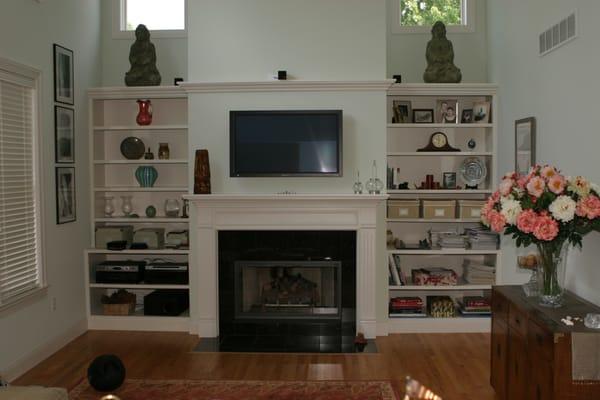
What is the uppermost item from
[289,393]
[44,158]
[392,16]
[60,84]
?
[392,16]

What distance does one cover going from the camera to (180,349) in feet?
16.2

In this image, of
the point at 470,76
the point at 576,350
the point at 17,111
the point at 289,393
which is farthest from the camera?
the point at 470,76

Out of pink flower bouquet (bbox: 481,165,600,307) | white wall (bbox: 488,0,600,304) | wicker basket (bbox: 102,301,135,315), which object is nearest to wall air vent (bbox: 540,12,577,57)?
white wall (bbox: 488,0,600,304)

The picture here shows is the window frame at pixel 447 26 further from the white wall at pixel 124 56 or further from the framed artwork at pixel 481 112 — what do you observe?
the white wall at pixel 124 56

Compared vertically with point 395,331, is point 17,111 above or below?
above

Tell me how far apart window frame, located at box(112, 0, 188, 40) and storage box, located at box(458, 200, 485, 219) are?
325cm

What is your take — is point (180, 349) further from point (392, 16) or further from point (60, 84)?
point (392, 16)

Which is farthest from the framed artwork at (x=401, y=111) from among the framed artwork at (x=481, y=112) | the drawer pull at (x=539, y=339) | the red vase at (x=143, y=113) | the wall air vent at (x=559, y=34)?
the drawer pull at (x=539, y=339)

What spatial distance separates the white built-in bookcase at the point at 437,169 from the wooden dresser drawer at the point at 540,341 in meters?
2.28

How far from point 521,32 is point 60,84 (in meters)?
3.95

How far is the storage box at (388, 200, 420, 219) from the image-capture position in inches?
215

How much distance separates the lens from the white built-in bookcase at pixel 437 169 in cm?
540

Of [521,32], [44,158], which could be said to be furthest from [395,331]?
[44,158]

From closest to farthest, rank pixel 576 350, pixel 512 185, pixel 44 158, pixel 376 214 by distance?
1. pixel 576 350
2. pixel 512 185
3. pixel 44 158
4. pixel 376 214
